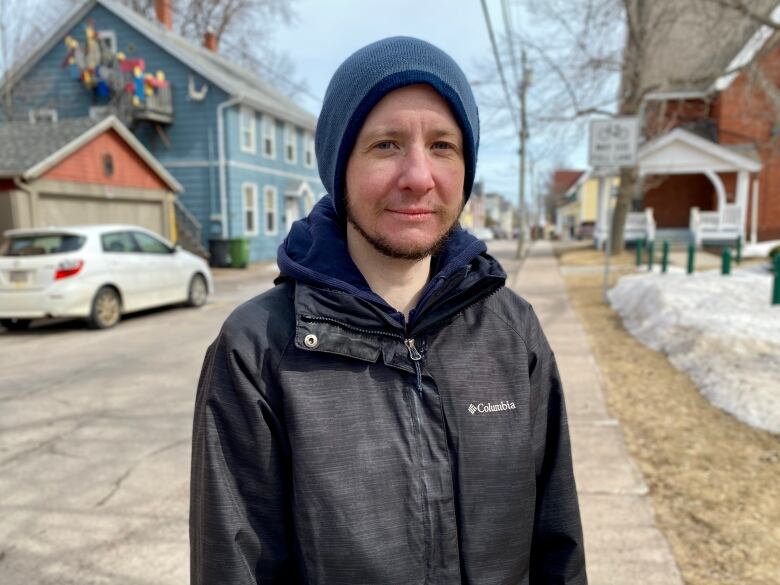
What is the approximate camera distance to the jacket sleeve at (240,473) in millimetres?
1231

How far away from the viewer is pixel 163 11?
963 inches

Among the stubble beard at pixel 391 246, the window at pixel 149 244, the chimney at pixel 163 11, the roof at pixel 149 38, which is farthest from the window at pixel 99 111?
the stubble beard at pixel 391 246

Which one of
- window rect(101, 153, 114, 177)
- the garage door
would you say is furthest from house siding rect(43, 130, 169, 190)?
the garage door

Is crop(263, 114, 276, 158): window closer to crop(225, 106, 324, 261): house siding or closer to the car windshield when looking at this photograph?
crop(225, 106, 324, 261): house siding

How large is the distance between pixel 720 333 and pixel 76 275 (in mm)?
8120

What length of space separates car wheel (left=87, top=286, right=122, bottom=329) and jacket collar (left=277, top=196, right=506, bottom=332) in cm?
812

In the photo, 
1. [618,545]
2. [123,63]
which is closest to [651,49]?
[123,63]

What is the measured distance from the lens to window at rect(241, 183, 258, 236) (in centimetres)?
2128

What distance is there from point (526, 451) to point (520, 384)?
161 mm

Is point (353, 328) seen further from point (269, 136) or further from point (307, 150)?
point (307, 150)

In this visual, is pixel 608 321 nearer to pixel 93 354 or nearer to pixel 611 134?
pixel 611 134

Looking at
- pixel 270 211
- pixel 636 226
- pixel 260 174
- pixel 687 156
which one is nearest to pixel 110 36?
pixel 260 174

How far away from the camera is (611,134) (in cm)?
935

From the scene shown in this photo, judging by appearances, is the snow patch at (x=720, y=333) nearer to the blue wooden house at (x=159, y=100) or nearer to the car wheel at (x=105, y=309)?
the car wheel at (x=105, y=309)
